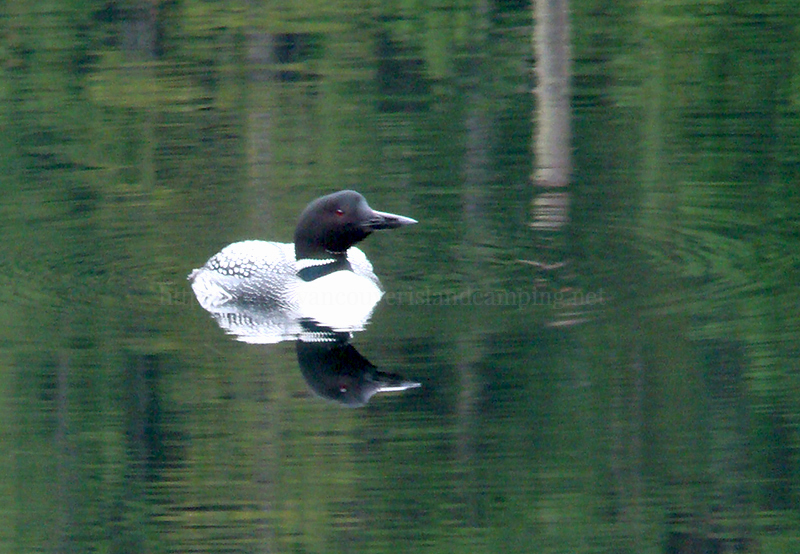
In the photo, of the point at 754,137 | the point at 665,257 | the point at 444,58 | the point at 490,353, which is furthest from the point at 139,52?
the point at 490,353

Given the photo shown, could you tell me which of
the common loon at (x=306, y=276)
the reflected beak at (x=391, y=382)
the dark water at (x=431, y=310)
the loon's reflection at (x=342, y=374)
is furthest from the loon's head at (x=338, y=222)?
the reflected beak at (x=391, y=382)

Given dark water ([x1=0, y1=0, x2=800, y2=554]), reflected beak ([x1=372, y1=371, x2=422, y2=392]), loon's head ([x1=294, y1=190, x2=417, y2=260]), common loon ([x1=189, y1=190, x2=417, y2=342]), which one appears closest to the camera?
dark water ([x1=0, y1=0, x2=800, y2=554])

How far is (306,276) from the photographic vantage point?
8.34 meters

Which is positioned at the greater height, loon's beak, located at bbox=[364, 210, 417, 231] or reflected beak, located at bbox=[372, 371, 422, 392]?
loon's beak, located at bbox=[364, 210, 417, 231]

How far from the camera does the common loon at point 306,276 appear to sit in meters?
8.09

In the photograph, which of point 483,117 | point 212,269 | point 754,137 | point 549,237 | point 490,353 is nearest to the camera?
point 490,353

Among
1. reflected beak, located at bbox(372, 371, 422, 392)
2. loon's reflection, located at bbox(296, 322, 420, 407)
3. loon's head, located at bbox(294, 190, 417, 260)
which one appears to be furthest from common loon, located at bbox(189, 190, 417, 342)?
reflected beak, located at bbox(372, 371, 422, 392)

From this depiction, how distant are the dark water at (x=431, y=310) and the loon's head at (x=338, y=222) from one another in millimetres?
422

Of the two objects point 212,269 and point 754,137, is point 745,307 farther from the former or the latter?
point 754,137

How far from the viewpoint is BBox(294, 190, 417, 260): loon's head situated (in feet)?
27.0

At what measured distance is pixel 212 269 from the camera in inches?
337

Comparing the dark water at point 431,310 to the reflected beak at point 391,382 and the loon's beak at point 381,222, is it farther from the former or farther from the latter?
the loon's beak at point 381,222

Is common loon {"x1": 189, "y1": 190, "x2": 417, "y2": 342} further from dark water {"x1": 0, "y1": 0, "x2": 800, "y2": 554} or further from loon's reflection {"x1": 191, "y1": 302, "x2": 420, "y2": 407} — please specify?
dark water {"x1": 0, "y1": 0, "x2": 800, "y2": 554}

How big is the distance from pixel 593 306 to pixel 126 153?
575cm
